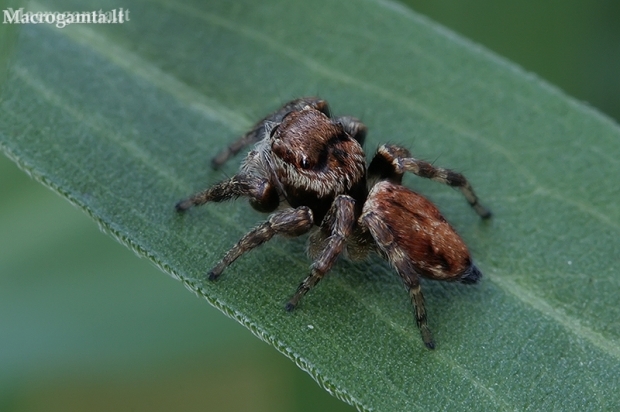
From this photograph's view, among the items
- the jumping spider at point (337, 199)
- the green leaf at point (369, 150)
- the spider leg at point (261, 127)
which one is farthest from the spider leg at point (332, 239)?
the spider leg at point (261, 127)

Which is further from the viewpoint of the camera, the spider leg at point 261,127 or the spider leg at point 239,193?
the spider leg at point 261,127

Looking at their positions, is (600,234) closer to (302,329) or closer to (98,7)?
(302,329)

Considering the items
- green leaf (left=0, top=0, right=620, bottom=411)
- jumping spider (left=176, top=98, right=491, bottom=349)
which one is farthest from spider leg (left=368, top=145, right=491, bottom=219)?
green leaf (left=0, top=0, right=620, bottom=411)

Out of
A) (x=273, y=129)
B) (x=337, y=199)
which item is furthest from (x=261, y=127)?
(x=337, y=199)

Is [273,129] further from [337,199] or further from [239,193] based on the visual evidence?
[337,199]

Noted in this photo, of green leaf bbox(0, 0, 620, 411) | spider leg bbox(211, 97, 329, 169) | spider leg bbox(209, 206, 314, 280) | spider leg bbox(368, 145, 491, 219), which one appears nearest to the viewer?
green leaf bbox(0, 0, 620, 411)

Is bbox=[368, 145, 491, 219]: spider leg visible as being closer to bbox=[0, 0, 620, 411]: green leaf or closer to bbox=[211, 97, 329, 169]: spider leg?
bbox=[0, 0, 620, 411]: green leaf

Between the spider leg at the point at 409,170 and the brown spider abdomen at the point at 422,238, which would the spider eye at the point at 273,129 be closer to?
the spider leg at the point at 409,170
